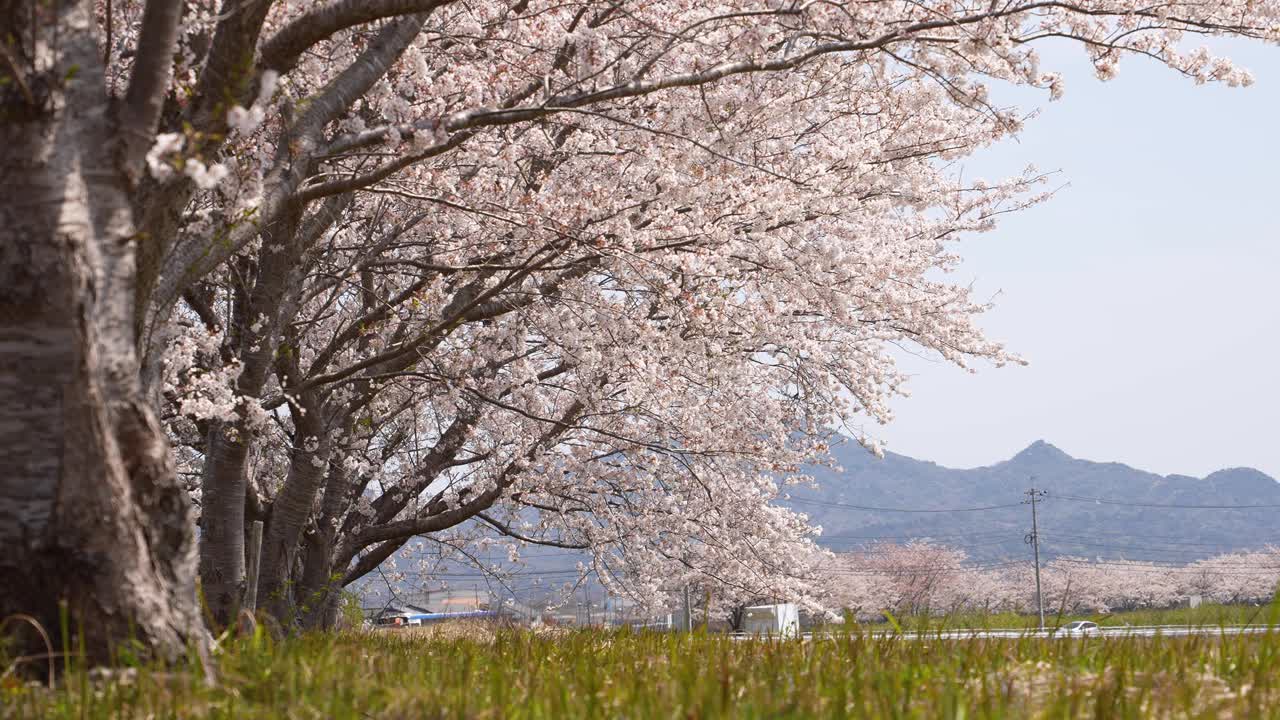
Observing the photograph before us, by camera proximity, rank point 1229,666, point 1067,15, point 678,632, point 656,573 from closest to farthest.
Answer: point 1229,666, point 678,632, point 1067,15, point 656,573

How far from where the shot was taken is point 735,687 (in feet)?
9.89

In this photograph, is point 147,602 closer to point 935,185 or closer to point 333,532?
point 333,532

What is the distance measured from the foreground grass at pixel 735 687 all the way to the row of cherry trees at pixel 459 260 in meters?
0.46

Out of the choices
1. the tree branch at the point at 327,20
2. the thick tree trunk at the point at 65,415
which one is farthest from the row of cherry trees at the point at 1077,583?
the thick tree trunk at the point at 65,415

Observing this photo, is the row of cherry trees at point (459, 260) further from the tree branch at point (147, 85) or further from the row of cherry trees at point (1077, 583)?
the row of cherry trees at point (1077, 583)

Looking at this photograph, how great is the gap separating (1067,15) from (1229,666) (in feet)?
14.5

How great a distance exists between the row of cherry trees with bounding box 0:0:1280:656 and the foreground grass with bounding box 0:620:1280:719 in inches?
18.3

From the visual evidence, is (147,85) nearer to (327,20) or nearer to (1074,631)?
(327,20)

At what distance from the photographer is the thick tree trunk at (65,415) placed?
3184mm

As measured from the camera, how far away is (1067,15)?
20.4 feet

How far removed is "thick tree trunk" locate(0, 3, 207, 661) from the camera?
3184 millimetres

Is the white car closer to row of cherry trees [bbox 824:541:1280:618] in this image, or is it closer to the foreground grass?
the foreground grass

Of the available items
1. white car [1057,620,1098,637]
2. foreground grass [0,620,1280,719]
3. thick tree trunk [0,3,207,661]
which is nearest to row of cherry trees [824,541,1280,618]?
white car [1057,620,1098,637]

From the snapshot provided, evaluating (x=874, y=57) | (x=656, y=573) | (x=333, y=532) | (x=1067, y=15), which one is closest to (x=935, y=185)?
(x=874, y=57)
